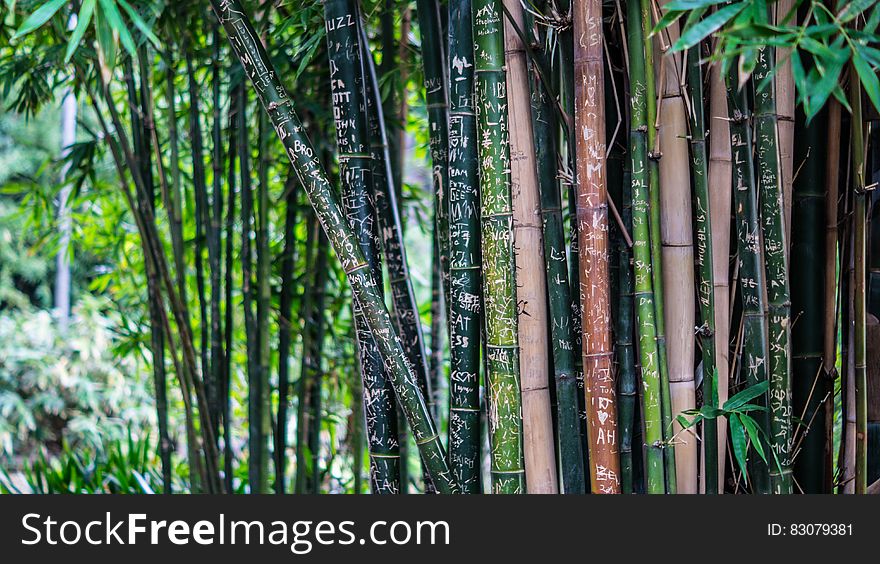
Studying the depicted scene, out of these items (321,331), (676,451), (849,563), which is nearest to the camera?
(849,563)

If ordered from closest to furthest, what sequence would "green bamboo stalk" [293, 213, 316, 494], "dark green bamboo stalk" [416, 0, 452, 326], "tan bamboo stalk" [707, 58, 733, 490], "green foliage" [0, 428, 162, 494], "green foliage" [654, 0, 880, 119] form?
1. "green foliage" [654, 0, 880, 119]
2. "tan bamboo stalk" [707, 58, 733, 490]
3. "dark green bamboo stalk" [416, 0, 452, 326]
4. "green bamboo stalk" [293, 213, 316, 494]
5. "green foliage" [0, 428, 162, 494]

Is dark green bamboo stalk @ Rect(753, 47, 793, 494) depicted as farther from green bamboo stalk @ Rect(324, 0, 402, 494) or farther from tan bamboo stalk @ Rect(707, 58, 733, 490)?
green bamboo stalk @ Rect(324, 0, 402, 494)

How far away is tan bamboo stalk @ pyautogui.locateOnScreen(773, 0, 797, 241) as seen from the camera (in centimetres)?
100

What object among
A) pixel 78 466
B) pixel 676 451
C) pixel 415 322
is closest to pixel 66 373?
pixel 78 466

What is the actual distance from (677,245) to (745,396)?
202mm

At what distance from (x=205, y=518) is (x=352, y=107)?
57 centimetres

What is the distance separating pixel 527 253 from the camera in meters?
1.00

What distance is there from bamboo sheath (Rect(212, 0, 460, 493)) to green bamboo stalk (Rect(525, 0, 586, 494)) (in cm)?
17

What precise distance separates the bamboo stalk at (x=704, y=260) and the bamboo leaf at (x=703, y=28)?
23 cm

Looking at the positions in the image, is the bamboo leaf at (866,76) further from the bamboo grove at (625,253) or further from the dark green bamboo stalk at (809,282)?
the dark green bamboo stalk at (809,282)

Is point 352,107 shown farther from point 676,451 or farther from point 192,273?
point 192,273

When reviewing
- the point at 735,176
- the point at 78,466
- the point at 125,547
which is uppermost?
the point at 735,176

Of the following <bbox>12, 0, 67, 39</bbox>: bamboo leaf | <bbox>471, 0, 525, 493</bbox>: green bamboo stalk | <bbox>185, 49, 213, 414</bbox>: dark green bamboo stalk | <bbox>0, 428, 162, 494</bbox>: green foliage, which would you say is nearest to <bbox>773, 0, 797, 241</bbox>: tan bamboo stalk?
<bbox>471, 0, 525, 493</bbox>: green bamboo stalk

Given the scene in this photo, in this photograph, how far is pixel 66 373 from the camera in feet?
16.1
